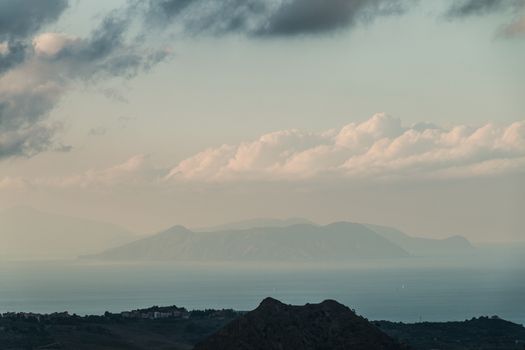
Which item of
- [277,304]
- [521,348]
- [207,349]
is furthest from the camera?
[521,348]

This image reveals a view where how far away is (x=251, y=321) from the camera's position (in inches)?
6511

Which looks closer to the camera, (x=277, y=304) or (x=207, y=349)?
(x=207, y=349)

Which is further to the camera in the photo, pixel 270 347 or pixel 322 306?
pixel 322 306

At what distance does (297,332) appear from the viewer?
166 m

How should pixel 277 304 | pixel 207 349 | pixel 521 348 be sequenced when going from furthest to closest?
pixel 521 348, pixel 277 304, pixel 207 349

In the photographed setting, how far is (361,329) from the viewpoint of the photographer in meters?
167

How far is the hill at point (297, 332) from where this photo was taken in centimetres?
16138

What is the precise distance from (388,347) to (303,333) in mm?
13997

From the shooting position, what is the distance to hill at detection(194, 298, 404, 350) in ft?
→ 529

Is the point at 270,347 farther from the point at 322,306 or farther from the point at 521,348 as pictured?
the point at 521,348

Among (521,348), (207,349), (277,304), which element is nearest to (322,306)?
(277,304)

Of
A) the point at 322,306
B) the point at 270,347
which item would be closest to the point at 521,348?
the point at 322,306

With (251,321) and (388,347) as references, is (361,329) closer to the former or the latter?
(388,347)

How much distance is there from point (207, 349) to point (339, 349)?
19938 millimetres
